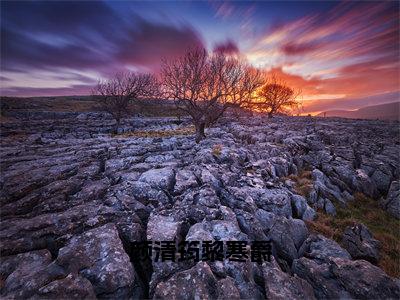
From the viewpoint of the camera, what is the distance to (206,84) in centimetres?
3278

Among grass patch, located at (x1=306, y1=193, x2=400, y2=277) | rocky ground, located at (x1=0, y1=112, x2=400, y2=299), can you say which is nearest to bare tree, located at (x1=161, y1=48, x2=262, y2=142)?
rocky ground, located at (x1=0, y1=112, x2=400, y2=299)

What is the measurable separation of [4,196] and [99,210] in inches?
249

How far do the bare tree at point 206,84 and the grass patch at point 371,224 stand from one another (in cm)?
1869

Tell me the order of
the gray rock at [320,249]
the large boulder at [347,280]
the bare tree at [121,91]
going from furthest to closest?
the bare tree at [121,91]
the gray rock at [320,249]
the large boulder at [347,280]

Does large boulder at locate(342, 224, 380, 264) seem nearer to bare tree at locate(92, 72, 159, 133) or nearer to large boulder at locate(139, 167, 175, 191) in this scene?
large boulder at locate(139, 167, 175, 191)

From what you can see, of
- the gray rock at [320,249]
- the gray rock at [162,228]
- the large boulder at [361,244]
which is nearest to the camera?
the gray rock at [162,228]

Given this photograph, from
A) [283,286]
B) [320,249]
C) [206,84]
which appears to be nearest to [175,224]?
[283,286]

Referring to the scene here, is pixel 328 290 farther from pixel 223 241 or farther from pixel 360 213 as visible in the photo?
pixel 360 213

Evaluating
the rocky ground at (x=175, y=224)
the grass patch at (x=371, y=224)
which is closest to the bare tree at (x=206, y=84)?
the rocky ground at (x=175, y=224)

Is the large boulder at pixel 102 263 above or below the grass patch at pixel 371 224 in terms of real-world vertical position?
above

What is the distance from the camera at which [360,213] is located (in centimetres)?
1694

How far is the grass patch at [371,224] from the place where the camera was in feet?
40.3

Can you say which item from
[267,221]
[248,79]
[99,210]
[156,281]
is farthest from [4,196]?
[248,79]

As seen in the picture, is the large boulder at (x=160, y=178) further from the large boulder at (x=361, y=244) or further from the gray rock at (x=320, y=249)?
the large boulder at (x=361, y=244)
